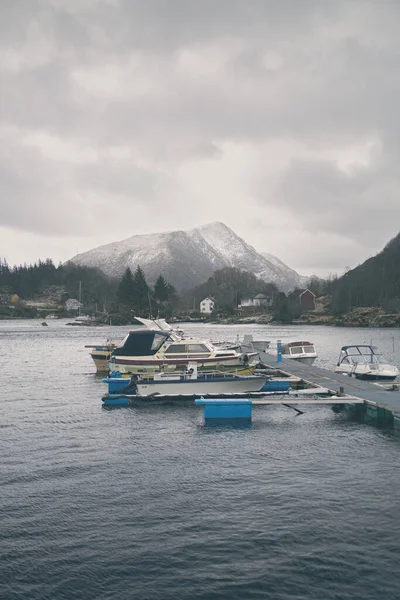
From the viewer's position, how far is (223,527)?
1452cm

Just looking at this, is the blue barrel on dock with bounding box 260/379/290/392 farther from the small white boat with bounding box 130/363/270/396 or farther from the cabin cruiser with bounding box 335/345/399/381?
the cabin cruiser with bounding box 335/345/399/381

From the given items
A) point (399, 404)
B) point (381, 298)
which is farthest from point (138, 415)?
point (381, 298)

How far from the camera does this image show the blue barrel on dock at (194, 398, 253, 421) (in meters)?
28.4

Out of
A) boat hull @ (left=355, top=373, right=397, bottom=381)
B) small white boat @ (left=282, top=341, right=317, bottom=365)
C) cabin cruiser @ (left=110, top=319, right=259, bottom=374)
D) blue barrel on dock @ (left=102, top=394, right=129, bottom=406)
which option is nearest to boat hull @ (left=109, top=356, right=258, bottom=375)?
cabin cruiser @ (left=110, top=319, right=259, bottom=374)

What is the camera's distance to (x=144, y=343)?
133 feet

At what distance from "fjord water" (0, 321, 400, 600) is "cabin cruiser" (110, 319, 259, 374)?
11253 mm

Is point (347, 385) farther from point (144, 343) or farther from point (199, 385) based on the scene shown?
point (144, 343)

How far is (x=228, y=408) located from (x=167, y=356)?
11.8 m

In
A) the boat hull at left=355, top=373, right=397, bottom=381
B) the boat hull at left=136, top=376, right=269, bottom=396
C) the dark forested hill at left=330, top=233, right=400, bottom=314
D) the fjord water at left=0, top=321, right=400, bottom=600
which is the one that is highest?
the dark forested hill at left=330, top=233, right=400, bottom=314

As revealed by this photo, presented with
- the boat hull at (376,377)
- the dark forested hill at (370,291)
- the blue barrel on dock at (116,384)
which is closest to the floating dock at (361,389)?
the boat hull at (376,377)

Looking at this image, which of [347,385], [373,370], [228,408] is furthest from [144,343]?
[373,370]

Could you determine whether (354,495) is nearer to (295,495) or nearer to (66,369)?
(295,495)

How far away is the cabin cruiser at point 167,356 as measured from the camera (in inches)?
1543

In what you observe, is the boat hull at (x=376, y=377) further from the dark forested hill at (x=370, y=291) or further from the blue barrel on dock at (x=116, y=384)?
the dark forested hill at (x=370, y=291)
